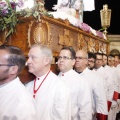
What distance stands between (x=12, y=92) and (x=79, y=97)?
5.26 ft

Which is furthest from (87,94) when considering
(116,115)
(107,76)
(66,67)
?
(116,115)

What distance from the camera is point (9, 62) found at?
2.13m

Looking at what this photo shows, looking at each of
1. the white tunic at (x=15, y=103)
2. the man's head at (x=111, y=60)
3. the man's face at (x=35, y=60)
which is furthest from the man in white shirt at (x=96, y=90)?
the man's head at (x=111, y=60)

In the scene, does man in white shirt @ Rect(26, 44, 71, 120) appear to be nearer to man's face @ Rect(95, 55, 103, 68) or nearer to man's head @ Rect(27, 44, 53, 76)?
man's head @ Rect(27, 44, 53, 76)

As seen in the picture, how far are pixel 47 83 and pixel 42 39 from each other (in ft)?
2.59

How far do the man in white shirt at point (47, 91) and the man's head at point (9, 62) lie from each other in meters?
0.63

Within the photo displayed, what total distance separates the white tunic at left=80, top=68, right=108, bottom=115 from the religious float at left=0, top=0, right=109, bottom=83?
71 centimetres

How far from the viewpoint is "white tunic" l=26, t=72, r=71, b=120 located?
2.65m

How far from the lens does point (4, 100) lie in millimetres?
2025

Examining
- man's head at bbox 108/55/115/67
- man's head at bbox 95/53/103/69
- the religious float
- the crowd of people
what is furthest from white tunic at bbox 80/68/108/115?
man's head at bbox 108/55/115/67

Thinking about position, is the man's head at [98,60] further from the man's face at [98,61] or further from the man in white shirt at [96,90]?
the man in white shirt at [96,90]

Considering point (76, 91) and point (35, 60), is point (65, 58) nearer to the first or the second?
point (76, 91)

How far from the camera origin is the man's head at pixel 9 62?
212 centimetres

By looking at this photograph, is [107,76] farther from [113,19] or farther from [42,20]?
[113,19]
